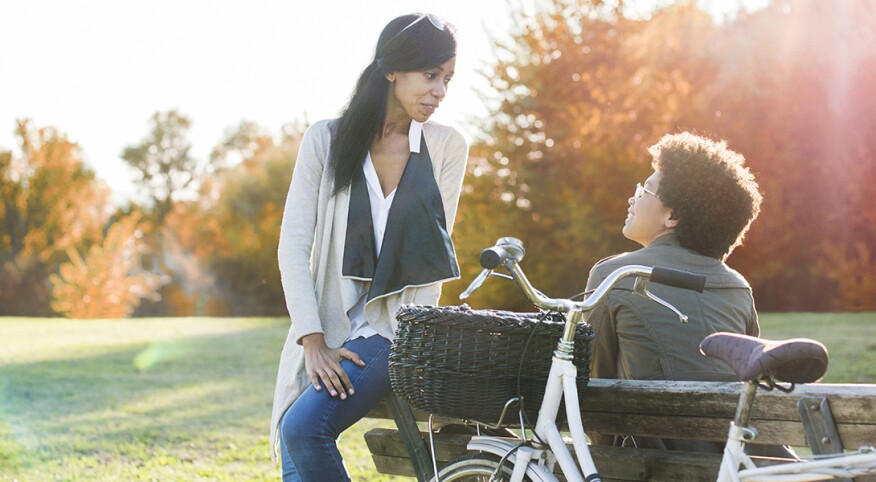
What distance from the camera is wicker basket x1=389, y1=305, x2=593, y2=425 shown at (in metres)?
2.63

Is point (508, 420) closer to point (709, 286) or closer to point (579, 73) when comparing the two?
point (709, 286)

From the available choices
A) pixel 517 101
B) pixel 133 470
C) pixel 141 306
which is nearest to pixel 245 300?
pixel 141 306

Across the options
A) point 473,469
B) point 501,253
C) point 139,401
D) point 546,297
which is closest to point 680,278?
point 546,297

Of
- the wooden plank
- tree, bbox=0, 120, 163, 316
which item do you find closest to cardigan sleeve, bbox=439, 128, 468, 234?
the wooden plank

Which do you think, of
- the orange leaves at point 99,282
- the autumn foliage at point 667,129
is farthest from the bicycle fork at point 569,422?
the orange leaves at point 99,282

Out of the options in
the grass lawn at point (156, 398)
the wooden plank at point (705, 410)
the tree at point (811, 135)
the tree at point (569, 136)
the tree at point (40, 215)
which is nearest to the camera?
the wooden plank at point (705, 410)

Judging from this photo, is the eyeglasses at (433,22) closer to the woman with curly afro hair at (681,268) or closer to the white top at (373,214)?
the white top at (373,214)

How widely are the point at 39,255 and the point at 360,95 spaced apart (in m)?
32.3

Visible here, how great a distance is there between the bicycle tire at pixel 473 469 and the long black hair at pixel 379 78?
0.93 meters

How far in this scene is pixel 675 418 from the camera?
2.79m

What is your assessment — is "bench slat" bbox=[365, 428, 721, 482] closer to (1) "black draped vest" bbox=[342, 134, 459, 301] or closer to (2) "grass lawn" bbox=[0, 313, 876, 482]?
(1) "black draped vest" bbox=[342, 134, 459, 301]

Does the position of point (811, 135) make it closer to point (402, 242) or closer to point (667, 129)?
point (667, 129)

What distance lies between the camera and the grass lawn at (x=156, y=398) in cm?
711

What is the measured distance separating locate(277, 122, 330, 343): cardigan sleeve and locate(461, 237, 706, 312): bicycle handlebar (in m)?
0.83
